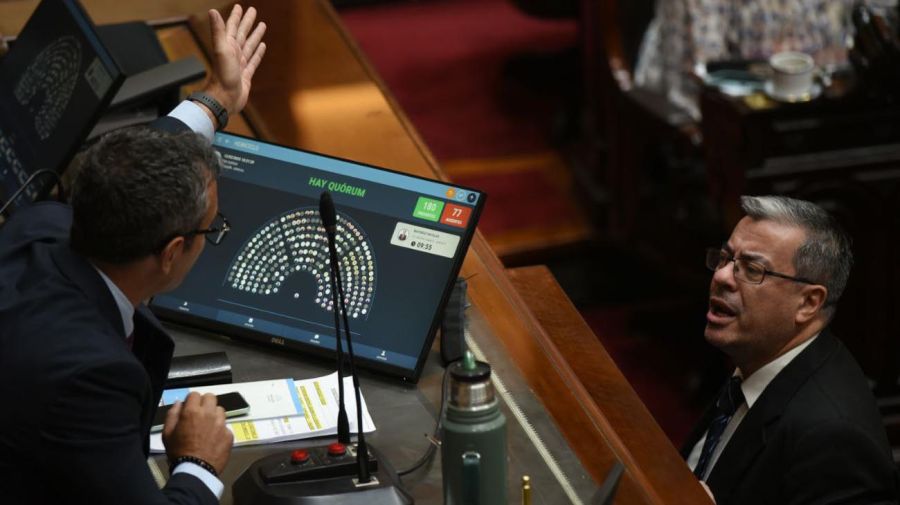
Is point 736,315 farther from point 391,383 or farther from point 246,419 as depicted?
point 246,419

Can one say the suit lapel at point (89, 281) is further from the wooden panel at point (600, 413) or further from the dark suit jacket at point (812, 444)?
the dark suit jacket at point (812, 444)

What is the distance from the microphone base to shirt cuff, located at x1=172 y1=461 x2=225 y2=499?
0.06 meters

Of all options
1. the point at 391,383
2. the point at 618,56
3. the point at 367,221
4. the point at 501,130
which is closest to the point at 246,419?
the point at 391,383

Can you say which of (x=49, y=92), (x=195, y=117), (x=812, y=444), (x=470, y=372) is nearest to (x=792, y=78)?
(x=812, y=444)

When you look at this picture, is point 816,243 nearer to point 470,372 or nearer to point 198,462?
point 470,372

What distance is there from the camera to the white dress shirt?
2.38 meters

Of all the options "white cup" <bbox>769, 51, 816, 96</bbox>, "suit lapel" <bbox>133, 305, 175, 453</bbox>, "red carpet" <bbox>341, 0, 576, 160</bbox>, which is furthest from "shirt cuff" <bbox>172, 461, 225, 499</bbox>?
"red carpet" <bbox>341, 0, 576, 160</bbox>

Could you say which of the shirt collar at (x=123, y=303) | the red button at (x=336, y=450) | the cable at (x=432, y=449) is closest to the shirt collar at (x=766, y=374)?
the cable at (x=432, y=449)

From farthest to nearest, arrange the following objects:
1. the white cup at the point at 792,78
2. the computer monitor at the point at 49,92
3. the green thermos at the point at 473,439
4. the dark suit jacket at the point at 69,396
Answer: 1. the white cup at the point at 792,78
2. the computer monitor at the point at 49,92
3. the green thermos at the point at 473,439
4. the dark suit jacket at the point at 69,396

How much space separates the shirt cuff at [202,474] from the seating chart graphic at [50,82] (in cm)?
95

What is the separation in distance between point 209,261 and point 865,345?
1.91m

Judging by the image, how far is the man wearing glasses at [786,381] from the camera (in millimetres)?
2166

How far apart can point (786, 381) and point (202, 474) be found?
0.98m

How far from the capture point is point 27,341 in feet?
5.62
